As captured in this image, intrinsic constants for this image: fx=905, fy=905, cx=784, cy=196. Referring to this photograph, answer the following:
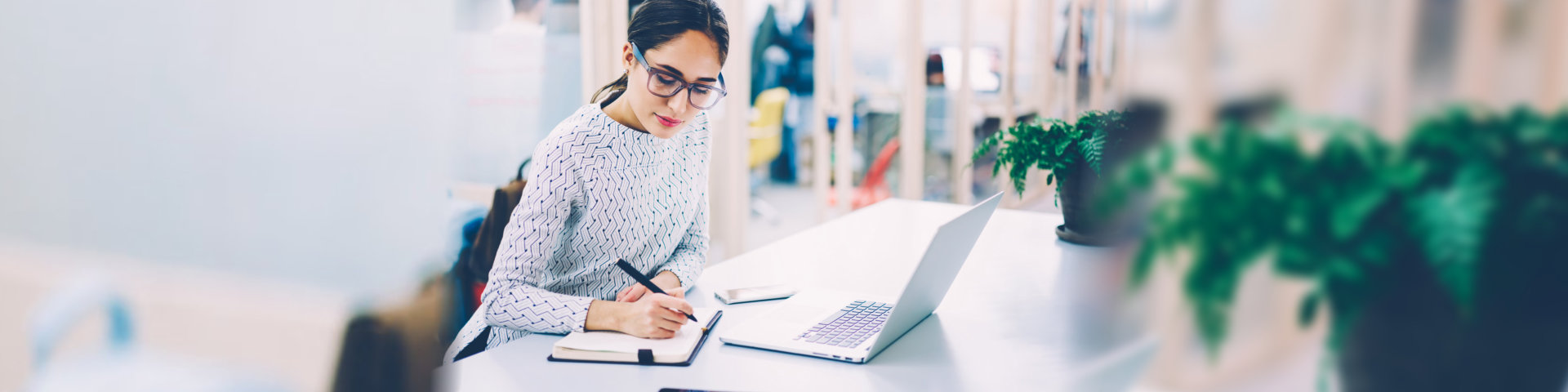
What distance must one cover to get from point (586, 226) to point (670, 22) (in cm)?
37

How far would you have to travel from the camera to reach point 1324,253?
2.31ft

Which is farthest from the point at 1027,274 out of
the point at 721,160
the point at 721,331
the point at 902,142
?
the point at 902,142

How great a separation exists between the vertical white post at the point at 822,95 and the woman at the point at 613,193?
2.70 m

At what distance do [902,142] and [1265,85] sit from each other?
4.02 meters

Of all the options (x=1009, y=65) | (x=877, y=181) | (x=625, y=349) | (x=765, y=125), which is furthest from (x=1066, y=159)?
(x=1009, y=65)

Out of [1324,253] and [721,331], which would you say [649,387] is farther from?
[1324,253]

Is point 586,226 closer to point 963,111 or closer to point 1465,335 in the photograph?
point 1465,335

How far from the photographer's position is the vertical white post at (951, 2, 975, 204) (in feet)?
15.5

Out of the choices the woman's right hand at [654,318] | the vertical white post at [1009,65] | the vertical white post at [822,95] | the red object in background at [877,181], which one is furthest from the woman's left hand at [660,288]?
the vertical white post at [1009,65]

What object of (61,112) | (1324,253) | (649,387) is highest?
(61,112)

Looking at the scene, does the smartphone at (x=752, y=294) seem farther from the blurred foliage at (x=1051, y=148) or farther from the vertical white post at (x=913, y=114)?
the vertical white post at (x=913, y=114)

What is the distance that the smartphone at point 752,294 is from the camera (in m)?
1.50

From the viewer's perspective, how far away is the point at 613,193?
5.00 ft

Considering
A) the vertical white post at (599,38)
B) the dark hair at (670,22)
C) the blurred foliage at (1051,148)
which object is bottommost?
the blurred foliage at (1051,148)
